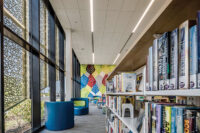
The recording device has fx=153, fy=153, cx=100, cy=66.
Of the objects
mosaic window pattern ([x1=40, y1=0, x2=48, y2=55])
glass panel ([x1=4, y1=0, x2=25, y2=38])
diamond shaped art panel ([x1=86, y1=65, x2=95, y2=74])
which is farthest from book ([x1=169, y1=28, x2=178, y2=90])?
diamond shaped art panel ([x1=86, y1=65, x2=95, y2=74])

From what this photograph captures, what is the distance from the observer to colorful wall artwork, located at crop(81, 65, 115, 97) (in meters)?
12.9

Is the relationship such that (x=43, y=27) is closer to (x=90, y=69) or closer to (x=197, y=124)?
(x=197, y=124)

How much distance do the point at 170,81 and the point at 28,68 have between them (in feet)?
10.2

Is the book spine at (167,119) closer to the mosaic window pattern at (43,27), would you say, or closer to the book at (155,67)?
Answer: the book at (155,67)

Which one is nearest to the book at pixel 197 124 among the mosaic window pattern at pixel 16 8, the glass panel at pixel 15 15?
the glass panel at pixel 15 15

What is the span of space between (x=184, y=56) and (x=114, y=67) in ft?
10.4

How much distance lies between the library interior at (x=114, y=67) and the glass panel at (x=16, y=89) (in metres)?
0.02

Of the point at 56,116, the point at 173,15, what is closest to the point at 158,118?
the point at 173,15

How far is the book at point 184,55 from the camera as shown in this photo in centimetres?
64

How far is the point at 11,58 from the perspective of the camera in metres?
2.51

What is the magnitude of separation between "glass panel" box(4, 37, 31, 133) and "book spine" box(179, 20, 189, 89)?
7.86 feet

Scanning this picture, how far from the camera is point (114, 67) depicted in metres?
3.83

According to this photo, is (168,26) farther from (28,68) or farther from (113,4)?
(113,4)

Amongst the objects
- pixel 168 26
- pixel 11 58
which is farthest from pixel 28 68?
pixel 168 26
